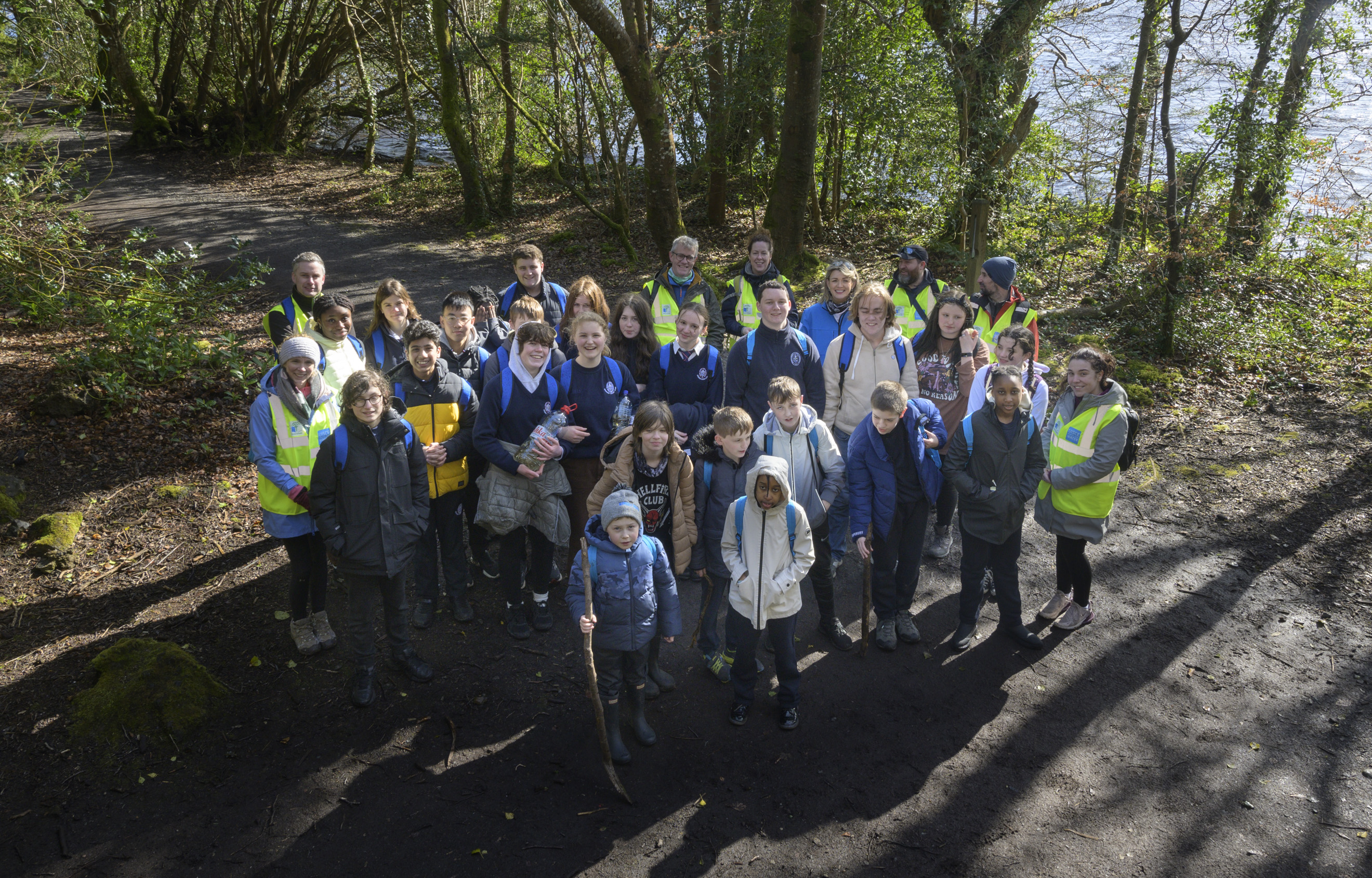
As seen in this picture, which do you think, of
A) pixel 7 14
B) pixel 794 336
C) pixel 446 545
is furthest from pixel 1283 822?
pixel 7 14

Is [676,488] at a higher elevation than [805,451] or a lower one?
lower

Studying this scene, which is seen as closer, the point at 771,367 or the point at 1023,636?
the point at 1023,636

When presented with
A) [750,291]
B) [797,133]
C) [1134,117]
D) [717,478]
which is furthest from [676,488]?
[1134,117]

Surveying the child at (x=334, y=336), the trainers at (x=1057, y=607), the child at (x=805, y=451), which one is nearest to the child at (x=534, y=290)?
the child at (x=334, y=336)

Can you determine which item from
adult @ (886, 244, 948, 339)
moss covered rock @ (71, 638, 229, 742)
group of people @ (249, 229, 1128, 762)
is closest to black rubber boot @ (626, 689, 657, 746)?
group of people @ (249, 229, 1128, 762)

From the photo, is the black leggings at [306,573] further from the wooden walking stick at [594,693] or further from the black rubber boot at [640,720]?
the black rubber boot at [640,720]

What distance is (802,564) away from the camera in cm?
420

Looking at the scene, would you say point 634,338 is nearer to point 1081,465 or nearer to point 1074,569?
point 1081,465

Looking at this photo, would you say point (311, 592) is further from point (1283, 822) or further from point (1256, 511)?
point (1256, 511)

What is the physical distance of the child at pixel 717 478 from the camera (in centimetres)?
442

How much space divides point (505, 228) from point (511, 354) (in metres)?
11.9

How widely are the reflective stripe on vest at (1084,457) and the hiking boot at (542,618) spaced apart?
3.43 m

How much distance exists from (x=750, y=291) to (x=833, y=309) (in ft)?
3.49

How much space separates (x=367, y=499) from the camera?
14.1 feet
